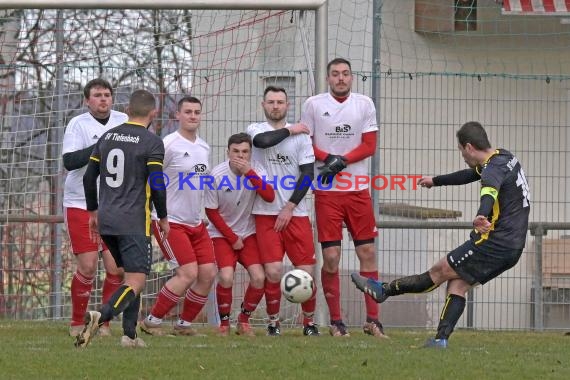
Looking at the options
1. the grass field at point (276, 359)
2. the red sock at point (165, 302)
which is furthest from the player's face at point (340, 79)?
the red sock at point (165, 302)

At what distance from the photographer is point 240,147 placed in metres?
10.7

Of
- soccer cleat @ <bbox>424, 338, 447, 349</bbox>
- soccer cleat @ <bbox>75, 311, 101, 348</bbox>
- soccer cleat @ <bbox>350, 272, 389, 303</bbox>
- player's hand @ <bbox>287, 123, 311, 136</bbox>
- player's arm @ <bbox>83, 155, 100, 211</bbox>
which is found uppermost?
player's hand @ <bbox>287, 123, 311, 136</bbox>

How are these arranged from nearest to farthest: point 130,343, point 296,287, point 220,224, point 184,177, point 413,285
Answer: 1. point 130,343
2. point 413,285
3. point 296,287
4. point 184,177
5. point 220,224

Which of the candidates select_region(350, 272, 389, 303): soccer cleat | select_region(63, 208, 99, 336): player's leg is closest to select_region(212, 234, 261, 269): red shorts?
select_region(63, 208, 99, 336): player's leg

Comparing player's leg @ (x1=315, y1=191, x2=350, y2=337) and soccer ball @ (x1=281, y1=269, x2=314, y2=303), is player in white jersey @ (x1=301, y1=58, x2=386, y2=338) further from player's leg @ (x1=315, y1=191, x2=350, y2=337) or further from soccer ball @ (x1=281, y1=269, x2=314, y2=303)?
soccer ball @ (x1=281, y1=269, x2=314, y2=303)

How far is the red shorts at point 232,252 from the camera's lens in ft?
35.7

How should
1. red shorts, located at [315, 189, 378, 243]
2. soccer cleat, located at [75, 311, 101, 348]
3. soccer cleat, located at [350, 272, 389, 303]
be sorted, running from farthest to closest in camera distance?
red shorts, located at [315, 189, 378, 243], soccer cleat, located at [350, 272, 389, 303], soccer cleat, located at [75, 311, 101, 348]

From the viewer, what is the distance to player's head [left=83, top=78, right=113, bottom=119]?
34.4 feet

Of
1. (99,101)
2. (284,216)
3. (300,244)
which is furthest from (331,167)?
(99,101)

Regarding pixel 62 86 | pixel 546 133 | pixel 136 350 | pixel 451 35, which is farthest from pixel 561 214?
pixel 136 350

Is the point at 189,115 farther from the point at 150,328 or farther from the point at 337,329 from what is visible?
the point at 337,329

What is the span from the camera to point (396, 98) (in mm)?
13109

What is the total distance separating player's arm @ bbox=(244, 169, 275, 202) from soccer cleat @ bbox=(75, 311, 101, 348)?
2.35m

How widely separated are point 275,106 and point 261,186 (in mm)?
719
